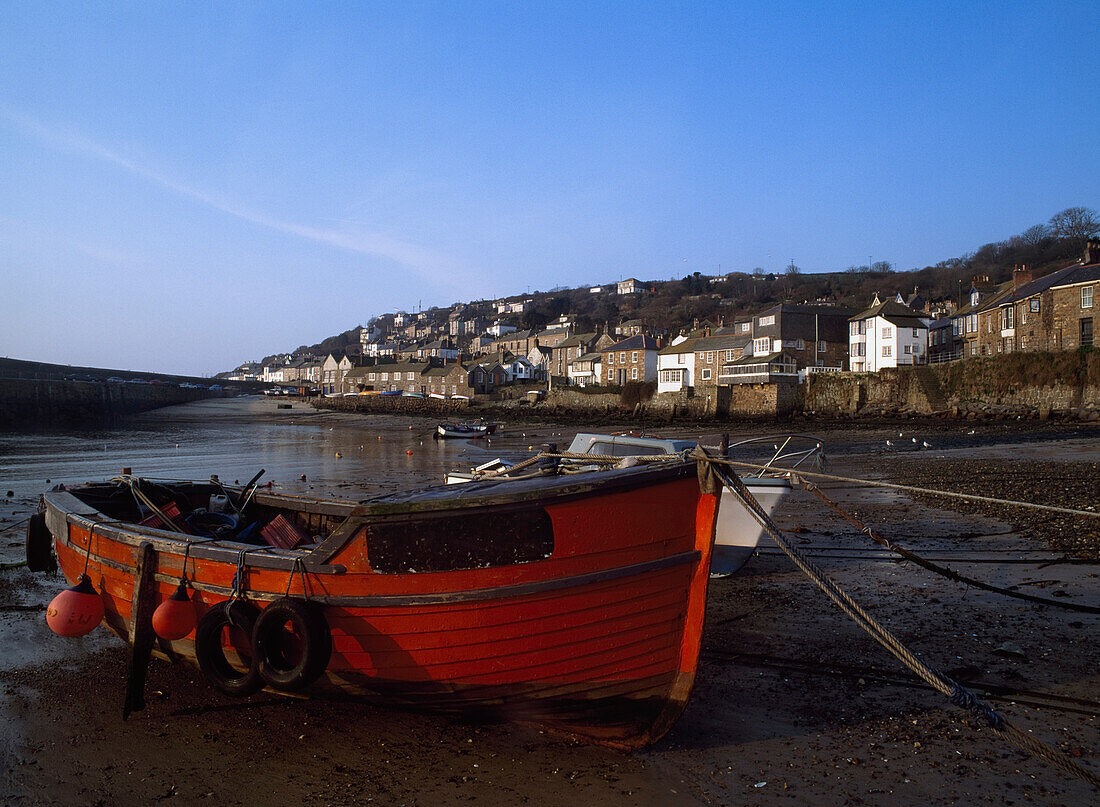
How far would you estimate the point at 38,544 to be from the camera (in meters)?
8.57

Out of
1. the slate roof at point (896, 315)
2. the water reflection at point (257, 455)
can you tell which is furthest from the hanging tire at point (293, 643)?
the slate roof at point (896, 315)

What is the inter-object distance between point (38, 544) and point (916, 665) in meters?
9.91

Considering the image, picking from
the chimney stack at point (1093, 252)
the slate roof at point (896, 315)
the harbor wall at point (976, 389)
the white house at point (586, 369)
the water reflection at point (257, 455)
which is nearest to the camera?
the water reflection at point (257, 455)

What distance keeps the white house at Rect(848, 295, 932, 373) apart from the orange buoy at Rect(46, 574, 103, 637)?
180 ft

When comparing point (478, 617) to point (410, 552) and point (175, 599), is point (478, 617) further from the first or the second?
point (175, 599)

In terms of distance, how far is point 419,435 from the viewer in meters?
45.9

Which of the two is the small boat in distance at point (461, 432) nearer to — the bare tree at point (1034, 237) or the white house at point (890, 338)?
the white house at point (890, 338)

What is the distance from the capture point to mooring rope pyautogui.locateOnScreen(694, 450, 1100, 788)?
390 cm

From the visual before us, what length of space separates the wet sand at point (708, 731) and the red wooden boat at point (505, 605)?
38 centimetres

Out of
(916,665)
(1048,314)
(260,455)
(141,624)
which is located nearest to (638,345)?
(1048,314)

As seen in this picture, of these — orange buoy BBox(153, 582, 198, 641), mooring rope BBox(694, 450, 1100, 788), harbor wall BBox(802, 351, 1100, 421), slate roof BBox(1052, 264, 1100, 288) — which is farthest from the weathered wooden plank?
slate roof BBox(1052, 264, 1100, 288)

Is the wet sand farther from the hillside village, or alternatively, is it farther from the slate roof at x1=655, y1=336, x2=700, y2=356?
the slate roof at x1=655, y1=336, x2=700, y2=356

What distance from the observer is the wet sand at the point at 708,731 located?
4.43 m

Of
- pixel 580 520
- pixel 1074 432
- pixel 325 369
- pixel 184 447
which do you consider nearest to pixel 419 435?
pixel 184 447
